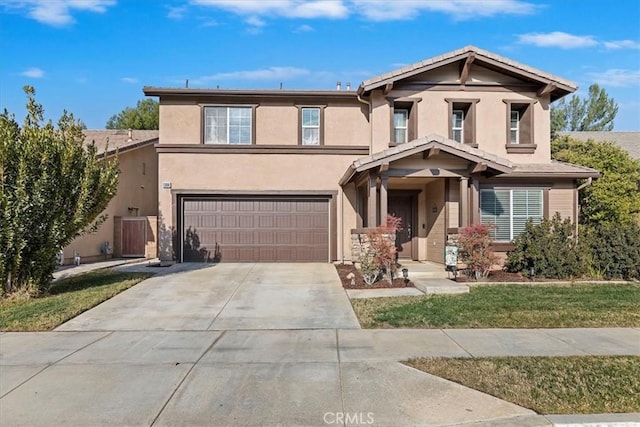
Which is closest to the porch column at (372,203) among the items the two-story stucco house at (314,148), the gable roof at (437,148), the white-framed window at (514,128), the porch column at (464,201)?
the gable roof at (437,148)

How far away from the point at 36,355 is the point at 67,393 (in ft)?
5.87

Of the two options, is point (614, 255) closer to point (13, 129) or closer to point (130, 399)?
point (130, 399)

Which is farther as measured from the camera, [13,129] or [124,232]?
[124,232]

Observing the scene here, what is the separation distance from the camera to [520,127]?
16.0 m

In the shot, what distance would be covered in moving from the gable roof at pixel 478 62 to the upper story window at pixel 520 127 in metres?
0.85

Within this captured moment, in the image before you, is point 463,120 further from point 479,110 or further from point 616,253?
point 616,253

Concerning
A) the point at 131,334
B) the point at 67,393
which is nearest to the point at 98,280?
the point at 131,334

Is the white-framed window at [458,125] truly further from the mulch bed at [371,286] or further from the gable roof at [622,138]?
the gable roof at [622,138]

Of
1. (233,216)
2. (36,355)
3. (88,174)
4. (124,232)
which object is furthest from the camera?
(124,232)

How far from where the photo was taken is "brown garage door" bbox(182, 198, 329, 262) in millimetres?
16234

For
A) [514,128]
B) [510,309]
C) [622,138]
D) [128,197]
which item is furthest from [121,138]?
[622,138]

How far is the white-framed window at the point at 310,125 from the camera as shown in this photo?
16.3 m

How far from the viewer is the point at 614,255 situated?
12.5 metres

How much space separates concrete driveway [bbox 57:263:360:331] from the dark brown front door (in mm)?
3629
